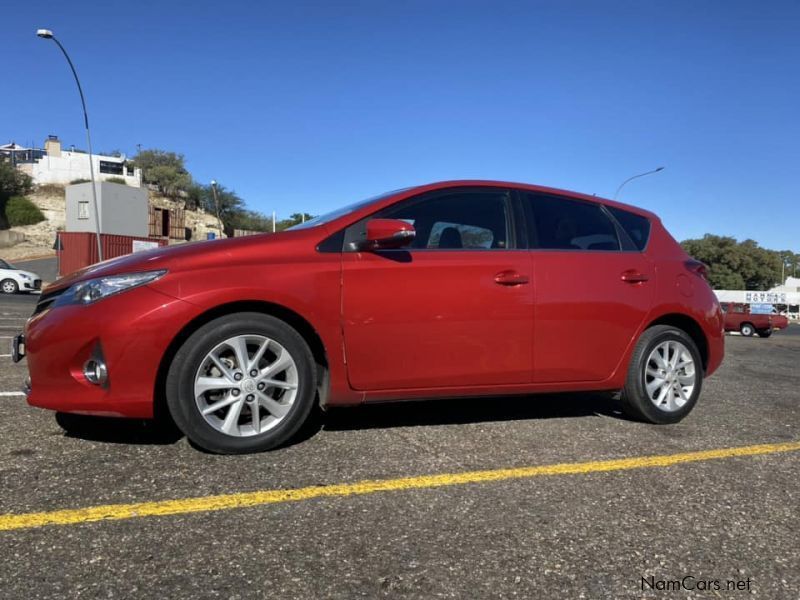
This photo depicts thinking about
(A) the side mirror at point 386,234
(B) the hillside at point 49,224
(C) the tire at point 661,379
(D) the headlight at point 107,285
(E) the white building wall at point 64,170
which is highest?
(E) the white building wall at point 64,170

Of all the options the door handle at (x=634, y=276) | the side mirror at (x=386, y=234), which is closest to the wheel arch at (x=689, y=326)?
the door handle at (x=634, y=276)

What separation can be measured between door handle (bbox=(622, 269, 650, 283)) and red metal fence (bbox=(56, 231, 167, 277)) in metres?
36.8

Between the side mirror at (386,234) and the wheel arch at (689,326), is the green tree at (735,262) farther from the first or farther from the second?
the side mirror at (386,234)

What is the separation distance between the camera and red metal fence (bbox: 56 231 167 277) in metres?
37.5

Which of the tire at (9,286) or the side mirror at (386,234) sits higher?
the side mirror at (386,234)

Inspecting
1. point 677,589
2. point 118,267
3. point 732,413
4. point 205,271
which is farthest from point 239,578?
point 732,413

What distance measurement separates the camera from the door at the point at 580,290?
365 centimetres

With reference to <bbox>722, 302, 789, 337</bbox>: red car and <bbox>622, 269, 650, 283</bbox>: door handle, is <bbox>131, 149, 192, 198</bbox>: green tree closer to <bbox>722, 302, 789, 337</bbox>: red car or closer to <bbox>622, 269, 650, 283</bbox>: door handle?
<bbox>722, 302, 789, 337</bbox>: red car

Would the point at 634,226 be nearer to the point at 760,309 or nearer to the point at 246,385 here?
the point at 246,385

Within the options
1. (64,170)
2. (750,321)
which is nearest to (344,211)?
(750,321)

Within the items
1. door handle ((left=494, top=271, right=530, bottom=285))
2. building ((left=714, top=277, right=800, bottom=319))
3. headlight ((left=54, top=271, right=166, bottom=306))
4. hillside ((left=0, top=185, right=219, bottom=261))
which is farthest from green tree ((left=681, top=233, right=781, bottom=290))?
headlight ((left=54, top=271, right=166, bottom=306))

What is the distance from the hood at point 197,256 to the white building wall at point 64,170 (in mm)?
80631

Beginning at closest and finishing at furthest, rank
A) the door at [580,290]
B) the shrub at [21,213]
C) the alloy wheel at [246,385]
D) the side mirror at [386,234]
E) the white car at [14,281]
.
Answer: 1. the alloy wheel at [246,385]
2. the side mirror at [386,234]
3. the door at [580,290]
4. the white car at [14,281]
5. the shrub at [21,213]

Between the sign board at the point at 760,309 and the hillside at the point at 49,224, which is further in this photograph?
the hillside at the point at 49,224
